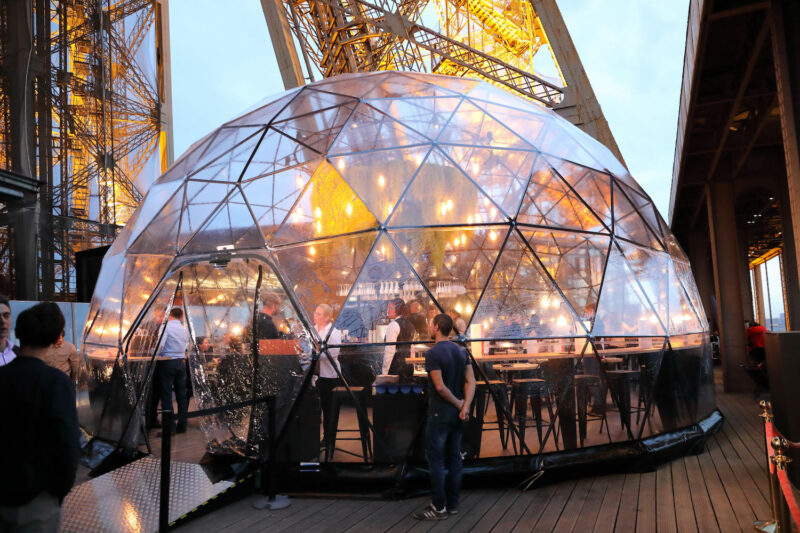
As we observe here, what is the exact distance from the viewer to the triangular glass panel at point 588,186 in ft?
26.0

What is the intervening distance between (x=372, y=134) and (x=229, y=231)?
2376mm

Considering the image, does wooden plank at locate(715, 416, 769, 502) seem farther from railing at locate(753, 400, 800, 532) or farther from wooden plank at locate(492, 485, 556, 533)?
wooden plank at locate(492, 485, 556, 533)

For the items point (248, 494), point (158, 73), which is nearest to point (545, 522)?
point (248, 494)

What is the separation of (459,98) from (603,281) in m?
3.49

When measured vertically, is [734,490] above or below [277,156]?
below

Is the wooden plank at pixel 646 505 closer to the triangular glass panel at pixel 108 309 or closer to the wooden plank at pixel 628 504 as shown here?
the wooden plank at pixel 628 504

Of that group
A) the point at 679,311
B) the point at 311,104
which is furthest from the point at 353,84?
the point at 679,311

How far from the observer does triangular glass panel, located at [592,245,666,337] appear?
23.4 ft

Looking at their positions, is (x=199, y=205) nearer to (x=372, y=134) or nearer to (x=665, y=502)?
(x=372, y=134)

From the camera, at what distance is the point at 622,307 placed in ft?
24.2

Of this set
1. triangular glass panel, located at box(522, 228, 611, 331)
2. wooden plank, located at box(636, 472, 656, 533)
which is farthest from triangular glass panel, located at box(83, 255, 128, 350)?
wooden plank, located at box(636, 472, 656, 533)

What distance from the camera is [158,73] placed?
75.3ft

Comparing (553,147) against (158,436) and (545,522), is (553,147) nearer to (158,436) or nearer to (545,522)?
(545,522)

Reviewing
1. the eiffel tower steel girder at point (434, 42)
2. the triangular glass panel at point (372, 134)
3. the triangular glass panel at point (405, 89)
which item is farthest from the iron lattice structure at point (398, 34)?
the triangular glass panel at point (372, 134)
